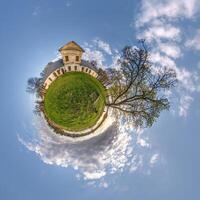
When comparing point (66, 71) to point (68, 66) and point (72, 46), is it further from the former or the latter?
point (72, 46)

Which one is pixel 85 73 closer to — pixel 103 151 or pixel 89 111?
pixel 89 111

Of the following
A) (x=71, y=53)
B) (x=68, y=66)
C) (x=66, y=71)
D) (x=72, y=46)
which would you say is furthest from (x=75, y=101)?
(x=72, y=46)

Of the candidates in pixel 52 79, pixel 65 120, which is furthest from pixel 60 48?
pixel 65 120

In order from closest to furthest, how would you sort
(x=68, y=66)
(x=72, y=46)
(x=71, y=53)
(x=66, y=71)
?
(x=72, y=46)
(x=71, y=53)
(x=68, y=66)
(x=66, y=71)

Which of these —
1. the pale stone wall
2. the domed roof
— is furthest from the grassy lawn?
the domed roof

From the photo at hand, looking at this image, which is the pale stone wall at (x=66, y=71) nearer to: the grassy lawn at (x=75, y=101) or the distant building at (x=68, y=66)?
the distant building at (x=68, y=66)
